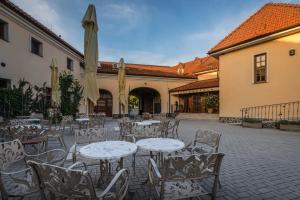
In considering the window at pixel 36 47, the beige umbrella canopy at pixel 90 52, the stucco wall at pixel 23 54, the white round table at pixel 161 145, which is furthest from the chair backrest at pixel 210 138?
the window at pixel 36 47

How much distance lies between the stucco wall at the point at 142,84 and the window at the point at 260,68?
10.6 meters

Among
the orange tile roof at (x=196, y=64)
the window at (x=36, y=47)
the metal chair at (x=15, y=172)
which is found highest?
the orange tile roof at (x=196, y=64)

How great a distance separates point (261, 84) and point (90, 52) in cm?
1106

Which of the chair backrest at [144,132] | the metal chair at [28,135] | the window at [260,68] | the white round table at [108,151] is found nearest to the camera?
the white round table at [108,151]

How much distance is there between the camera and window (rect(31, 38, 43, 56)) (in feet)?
37.2

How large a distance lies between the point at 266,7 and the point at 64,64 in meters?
15.2

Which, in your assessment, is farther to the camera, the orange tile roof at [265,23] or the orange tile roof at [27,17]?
the orange tile roof at [265,23]

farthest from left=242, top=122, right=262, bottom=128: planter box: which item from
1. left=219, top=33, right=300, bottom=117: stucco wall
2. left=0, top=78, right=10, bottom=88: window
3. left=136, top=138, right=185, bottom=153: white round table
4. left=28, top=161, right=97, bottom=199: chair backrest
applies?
left=0, top=78, right=10, bottom=88: window

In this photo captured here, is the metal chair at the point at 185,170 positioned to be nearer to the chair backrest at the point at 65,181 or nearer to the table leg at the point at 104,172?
the chair backrest at the point at 65,181

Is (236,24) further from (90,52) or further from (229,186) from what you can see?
(229,186)

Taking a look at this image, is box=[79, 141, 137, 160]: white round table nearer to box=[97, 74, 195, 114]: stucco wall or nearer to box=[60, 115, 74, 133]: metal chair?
box=[60, 115, 74, 133]: metal chair

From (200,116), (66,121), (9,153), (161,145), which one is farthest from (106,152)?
(200,116)

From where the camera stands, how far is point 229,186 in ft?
10.9

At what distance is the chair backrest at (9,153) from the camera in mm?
2626
